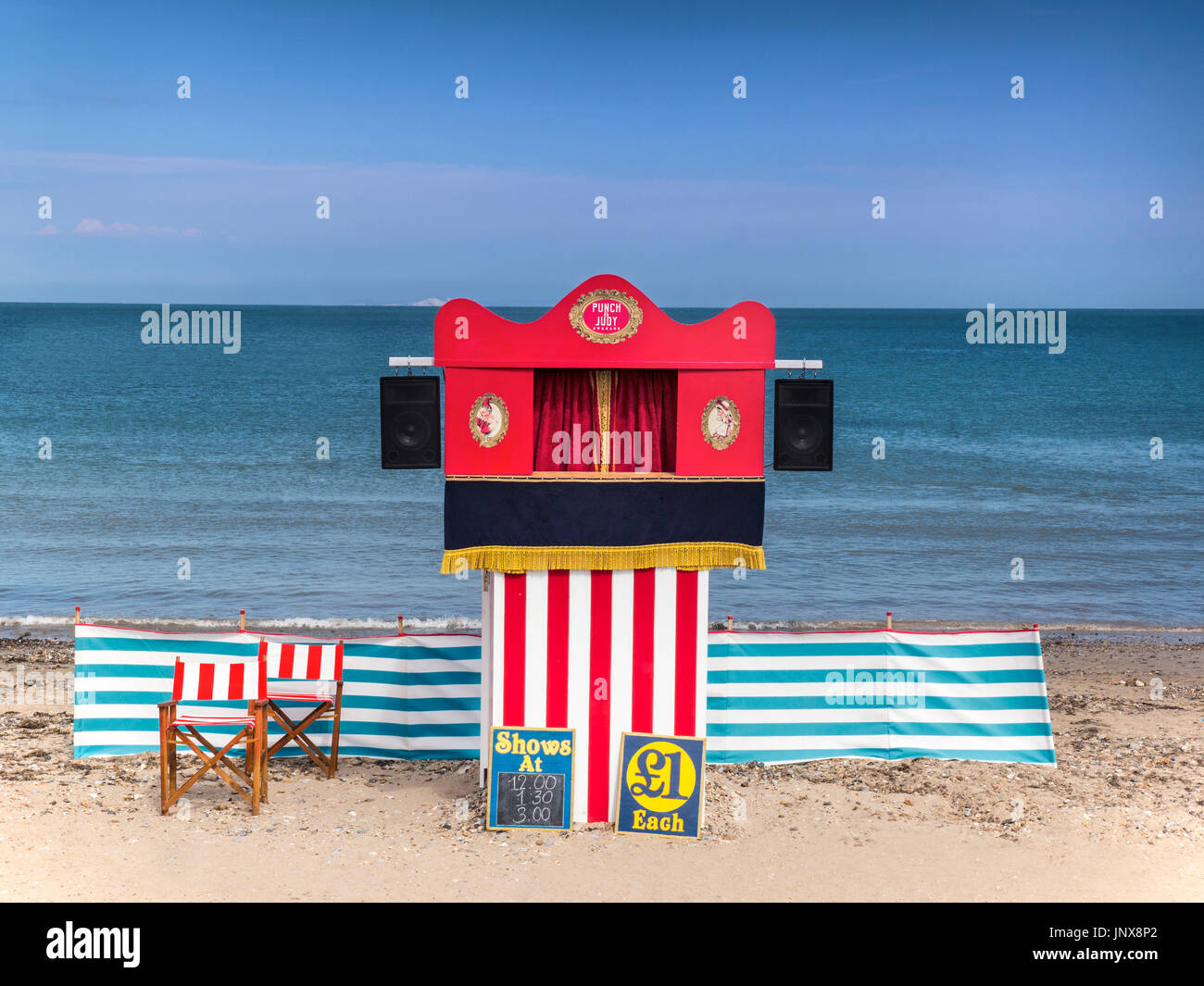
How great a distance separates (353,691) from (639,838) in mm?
3860

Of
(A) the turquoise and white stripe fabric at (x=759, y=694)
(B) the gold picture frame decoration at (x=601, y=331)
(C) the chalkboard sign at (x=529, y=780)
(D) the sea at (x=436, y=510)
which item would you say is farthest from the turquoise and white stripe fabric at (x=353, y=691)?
(D) the sea at (x=436, y=510)

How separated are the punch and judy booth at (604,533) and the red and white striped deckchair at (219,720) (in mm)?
2234

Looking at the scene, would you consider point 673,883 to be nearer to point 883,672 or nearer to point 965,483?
point 883,672

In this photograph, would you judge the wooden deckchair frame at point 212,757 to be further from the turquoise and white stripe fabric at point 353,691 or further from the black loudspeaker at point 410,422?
the black loudspeaker at point 410,422

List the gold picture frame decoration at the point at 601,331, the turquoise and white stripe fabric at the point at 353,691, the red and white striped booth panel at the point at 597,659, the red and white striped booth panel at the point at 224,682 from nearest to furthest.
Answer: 1. the gold picture frame decoration at the point at 601,331
2. the red and white striped booth panel at the point at 597,659
3. the red and white striped booth panel at the point at 224,682
4. the turquoise and white stripe fabric at the point at 353,691

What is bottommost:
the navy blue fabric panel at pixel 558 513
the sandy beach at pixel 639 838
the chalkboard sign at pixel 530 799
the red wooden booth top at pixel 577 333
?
the sandy beach at pixel 639 838

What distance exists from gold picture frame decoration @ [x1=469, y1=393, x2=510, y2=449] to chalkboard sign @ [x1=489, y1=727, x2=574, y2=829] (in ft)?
8.83

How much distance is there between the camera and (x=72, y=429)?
57.4 metres

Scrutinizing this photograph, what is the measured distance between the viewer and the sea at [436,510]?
919 inches

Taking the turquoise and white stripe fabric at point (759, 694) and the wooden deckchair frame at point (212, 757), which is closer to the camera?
the wooden deckchair frame at point (212, 757)

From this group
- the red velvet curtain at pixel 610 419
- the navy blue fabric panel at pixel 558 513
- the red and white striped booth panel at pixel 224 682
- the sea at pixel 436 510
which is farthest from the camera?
the sea at pixel 436 510

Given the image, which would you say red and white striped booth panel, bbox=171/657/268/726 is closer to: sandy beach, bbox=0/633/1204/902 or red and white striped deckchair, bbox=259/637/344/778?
red and white striped deckchair, bbox=259/637/344/778

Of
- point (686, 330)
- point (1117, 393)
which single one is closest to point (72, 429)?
point (686, 330)
